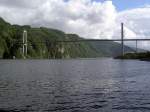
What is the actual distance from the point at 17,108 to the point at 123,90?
1592 cm

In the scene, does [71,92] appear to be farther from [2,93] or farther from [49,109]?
[49,109]

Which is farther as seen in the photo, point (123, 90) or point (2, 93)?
point (123, 90)

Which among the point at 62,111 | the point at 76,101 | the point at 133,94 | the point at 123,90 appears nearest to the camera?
the point at 62,111

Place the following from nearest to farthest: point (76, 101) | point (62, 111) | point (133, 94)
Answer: point (62, 111) < point (76, 101) < point (133, 94)

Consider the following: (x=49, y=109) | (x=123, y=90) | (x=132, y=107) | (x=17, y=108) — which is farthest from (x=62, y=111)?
(x=123, y=90)

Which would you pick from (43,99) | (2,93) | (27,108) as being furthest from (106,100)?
(2,93)

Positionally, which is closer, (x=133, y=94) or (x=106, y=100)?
(x=106, y=100)

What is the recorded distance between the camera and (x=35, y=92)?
39.5m

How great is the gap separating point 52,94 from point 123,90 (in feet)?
27.9

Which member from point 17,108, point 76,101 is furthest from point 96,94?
point 17,108

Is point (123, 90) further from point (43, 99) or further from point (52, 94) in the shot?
point (43, 99)

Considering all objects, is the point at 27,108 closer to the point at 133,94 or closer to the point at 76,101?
the point at 76,101

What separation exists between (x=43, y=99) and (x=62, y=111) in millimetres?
6019

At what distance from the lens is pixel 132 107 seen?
30.0 meters
